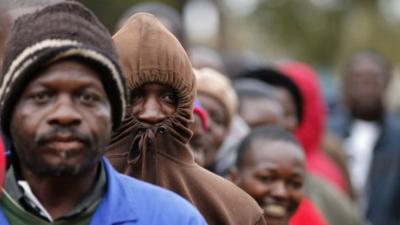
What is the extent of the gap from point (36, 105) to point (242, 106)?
4354mm

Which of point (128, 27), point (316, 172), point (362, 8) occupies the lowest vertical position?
point (362, 8)

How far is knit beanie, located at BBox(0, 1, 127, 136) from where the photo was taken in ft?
13.2

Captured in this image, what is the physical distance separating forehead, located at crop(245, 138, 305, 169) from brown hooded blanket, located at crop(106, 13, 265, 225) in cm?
159

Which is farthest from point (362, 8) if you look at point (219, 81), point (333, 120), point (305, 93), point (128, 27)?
point (128, 27)

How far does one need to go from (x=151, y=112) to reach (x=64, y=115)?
97 cm

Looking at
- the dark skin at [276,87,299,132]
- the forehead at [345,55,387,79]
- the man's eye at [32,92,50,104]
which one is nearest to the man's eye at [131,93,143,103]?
the man's eye at [32,92,50,104]

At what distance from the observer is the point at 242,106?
8312 mm

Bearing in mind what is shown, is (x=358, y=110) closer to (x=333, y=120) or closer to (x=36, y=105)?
(x=333, y=120)

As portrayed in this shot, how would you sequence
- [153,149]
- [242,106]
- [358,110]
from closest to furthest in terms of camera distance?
[153,149]
[242,106]
[358,110]

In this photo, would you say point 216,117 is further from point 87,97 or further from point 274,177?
point 87,97

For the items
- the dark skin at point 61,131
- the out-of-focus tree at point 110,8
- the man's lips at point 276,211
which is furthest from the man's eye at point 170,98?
the out-of-focus tree at point 110,8

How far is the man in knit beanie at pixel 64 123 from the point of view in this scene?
157 inches

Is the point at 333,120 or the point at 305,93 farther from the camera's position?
the point at 333,120

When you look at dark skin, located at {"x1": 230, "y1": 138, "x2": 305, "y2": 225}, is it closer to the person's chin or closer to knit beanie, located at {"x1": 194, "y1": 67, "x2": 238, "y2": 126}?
the person's chin
